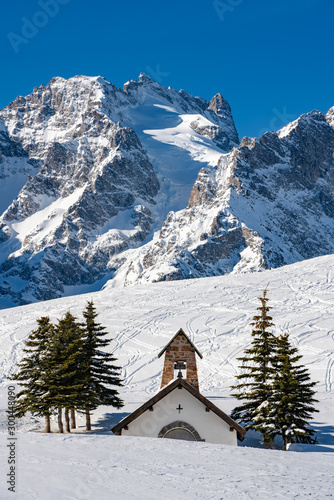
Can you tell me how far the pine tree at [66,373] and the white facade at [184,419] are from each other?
390 centimetres

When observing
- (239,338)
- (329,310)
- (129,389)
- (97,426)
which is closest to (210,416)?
(97,426)

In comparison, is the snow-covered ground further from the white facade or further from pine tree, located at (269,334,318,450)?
the white facade

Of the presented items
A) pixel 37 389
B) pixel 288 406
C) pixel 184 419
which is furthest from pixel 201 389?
pixel 184 419

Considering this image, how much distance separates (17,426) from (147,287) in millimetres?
42733

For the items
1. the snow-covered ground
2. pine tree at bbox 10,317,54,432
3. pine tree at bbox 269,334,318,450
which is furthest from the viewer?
pine tree at bbox 10,317,54,432

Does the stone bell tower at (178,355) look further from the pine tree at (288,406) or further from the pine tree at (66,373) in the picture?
the pine tree at (66,373)

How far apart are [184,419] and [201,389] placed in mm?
17374

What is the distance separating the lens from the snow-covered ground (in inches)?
436

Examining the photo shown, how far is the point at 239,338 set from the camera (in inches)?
1772

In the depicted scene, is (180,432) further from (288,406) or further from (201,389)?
(201,389)

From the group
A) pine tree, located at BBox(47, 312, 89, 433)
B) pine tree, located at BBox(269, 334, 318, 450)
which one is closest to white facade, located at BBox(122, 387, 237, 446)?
pine tree, located at BBox(269, 334, 318, 450)

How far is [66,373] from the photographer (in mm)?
20938

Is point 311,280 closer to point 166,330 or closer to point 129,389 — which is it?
point 166,330

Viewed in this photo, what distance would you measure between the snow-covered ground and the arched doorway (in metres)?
1.86
